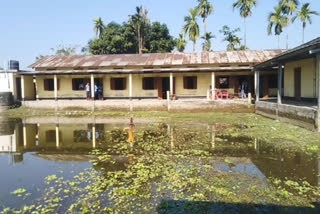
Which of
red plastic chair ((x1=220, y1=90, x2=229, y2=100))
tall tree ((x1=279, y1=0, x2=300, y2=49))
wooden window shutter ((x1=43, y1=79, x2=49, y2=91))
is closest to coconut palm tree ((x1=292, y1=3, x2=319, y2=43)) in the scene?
tall tree ((x1=279, y1=0, x2=300, y2=49))

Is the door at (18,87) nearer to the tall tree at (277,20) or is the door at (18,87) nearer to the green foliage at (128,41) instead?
the green foliage at (128,41)

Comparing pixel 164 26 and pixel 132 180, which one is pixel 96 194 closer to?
pixel 132 180

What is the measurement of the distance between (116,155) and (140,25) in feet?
93.4

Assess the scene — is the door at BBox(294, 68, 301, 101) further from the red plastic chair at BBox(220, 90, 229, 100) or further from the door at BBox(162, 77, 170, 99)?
the door at BBox(162, 77, 170, 99)

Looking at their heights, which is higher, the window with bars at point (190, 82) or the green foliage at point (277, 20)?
the green foliage at point (277, 20)

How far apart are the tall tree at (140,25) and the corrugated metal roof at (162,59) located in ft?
37.7

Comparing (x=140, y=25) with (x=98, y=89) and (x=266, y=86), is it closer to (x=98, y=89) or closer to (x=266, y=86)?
(x=98, y=89)

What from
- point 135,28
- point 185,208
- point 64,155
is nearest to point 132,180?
point 185,208

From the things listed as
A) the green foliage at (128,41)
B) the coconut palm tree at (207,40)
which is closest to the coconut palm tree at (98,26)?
the green foliage at (128,41)

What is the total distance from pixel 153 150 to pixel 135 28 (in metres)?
28.2

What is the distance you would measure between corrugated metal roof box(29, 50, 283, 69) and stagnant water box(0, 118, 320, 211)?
379 inches

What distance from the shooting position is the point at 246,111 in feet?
49.4

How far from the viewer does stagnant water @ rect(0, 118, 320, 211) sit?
502 cm

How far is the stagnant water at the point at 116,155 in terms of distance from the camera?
16.5 ft
